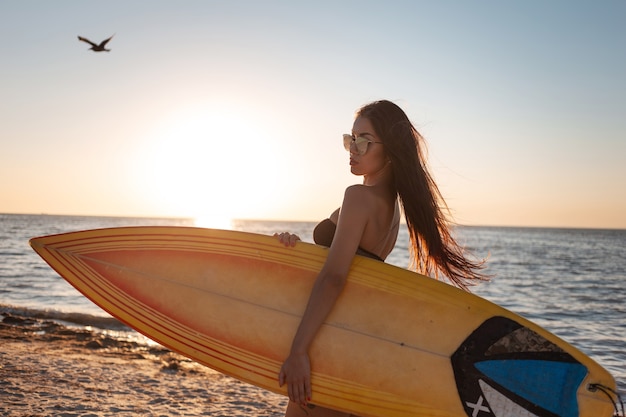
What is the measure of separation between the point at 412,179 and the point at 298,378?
0.92m

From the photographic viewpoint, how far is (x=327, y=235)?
2.45m

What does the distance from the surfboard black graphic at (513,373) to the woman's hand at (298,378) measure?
84 cm

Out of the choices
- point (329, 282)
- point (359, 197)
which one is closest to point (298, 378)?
point (329, 282)

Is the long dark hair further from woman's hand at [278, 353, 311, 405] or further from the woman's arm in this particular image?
woman's hand at [278, 353, 311, 405]

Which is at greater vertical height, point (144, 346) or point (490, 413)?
point (490, 413)

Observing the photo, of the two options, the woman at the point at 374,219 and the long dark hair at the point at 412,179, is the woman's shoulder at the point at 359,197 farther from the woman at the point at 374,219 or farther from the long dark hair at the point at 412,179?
the long dark hair at the point at 412,179

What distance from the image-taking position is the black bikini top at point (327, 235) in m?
2.40

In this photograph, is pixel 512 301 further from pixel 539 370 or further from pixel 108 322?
pixel 539 370

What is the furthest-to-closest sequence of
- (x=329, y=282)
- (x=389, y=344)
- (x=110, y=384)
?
(x=110, y=384) → (x=389, y=344) → (x=329, y=282)

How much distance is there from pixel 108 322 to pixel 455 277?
8.04 meters

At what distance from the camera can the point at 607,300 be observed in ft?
50.8

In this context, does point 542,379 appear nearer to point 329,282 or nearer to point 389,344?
point 389,344

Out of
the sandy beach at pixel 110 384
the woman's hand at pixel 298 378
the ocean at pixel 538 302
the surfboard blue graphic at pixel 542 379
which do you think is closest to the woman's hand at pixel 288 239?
the woman's hand at pixel 298 378

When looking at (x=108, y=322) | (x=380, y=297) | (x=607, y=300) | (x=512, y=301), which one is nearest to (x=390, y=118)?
(x=380, y=297)
